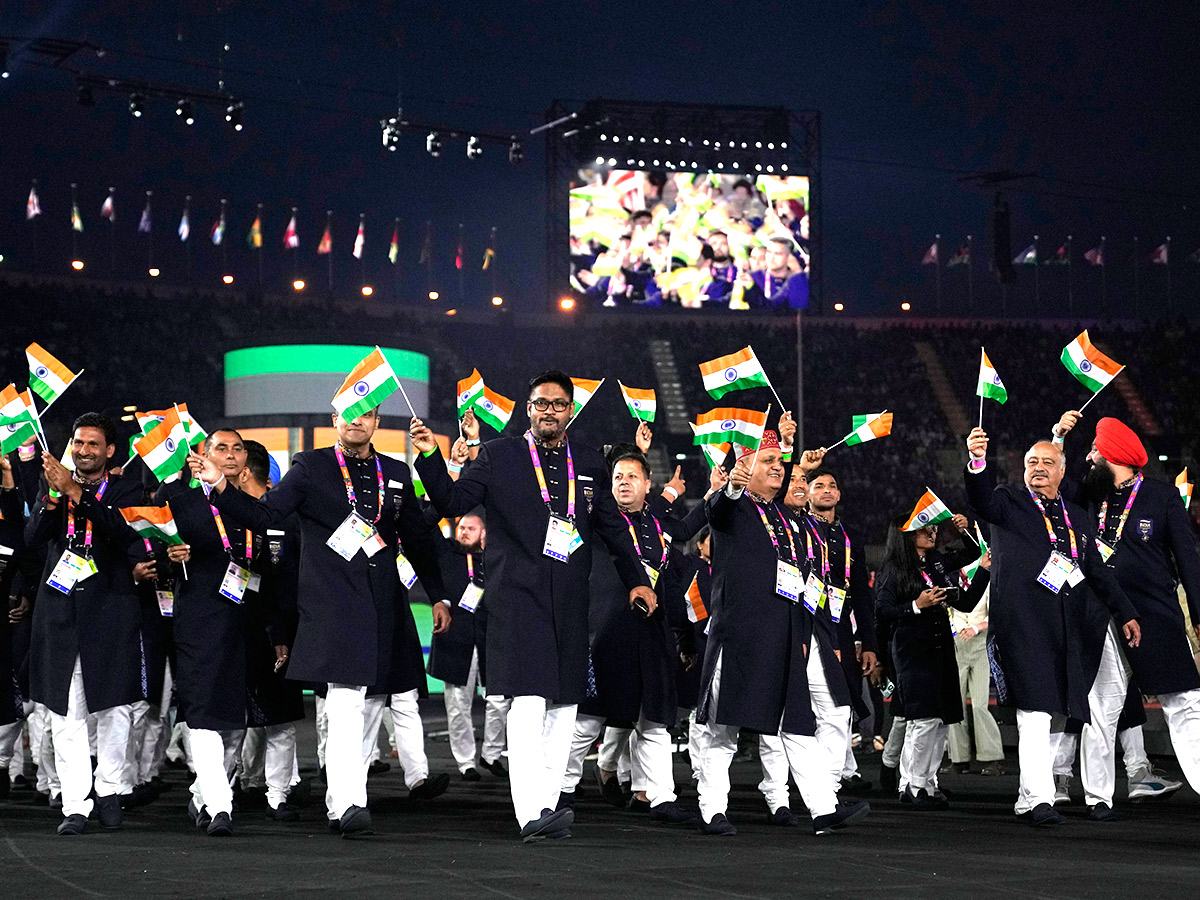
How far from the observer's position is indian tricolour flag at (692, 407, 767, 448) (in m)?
8.13

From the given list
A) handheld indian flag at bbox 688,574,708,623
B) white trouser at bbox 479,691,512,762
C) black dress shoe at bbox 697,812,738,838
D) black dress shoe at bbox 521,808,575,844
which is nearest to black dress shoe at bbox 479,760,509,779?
white trouser at bbox 479,691,512,762

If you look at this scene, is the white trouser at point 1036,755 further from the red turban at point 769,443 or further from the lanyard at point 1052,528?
the red turban at point 769,443

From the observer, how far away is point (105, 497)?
7.28 m

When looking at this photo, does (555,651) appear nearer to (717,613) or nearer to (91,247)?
(717,613)

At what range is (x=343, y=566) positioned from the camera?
6812 millimetres

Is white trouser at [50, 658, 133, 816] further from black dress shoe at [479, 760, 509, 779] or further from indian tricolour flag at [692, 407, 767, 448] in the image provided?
black dress shoe at [479, 760, 509, 779]

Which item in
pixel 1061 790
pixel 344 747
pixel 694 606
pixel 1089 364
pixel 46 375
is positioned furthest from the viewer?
pixel 1089 364

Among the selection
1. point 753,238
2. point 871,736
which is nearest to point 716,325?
point 753,238

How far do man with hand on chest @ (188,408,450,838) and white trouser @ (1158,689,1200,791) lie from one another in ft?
13.6

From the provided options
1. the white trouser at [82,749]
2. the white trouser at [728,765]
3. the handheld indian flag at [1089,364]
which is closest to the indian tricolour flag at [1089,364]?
the handheld indian flag at [1089,364]

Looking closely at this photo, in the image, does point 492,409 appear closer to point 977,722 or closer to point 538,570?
point 538,570

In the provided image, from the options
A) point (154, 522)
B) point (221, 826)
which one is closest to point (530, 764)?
point (221, 826)

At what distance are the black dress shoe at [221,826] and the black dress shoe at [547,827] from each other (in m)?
1.31

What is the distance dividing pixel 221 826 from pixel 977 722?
19.6 ft
